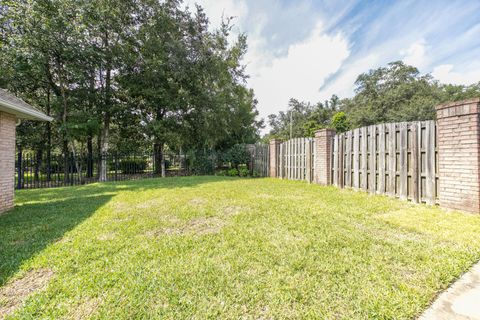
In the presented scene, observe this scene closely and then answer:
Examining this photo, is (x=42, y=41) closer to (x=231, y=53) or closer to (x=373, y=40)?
(x=231, y=53)

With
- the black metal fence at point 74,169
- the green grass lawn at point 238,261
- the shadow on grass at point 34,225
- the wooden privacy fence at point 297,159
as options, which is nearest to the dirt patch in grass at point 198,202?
the green grass lawn at point 238,261

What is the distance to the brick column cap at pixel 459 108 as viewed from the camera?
11.7ft

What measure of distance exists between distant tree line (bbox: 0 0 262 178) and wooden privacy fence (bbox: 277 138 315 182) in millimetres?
5938

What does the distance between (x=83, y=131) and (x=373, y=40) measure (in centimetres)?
1421

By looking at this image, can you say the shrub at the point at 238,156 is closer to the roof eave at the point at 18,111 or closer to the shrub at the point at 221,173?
the shrub at the point at 221,173

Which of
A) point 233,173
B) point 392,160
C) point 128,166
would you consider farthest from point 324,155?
point 128,166

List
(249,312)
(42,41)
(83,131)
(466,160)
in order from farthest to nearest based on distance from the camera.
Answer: (83,131)
(42,41)
(466,160)
(249,312)

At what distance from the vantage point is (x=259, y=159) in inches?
458

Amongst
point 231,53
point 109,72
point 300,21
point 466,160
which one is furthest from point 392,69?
point 109,72

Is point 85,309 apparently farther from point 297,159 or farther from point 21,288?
point 297,159

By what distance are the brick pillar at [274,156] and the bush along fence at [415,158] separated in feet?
8.75

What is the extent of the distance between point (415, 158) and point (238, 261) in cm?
472

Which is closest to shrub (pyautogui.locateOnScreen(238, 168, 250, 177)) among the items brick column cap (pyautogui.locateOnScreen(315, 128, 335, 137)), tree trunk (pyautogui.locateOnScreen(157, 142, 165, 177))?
tree trunk (pyautogui.locateOnScreen(157, 142, 165, 177))

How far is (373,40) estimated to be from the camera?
8.43m
